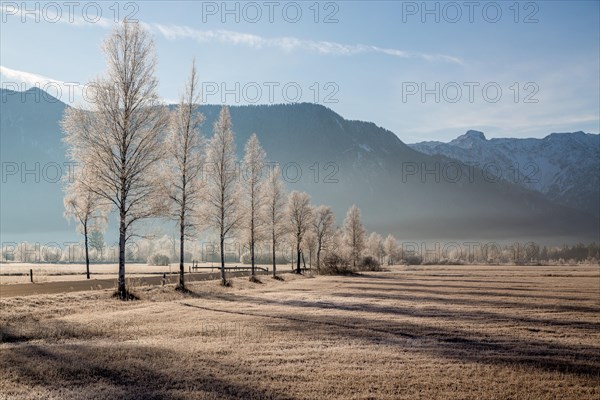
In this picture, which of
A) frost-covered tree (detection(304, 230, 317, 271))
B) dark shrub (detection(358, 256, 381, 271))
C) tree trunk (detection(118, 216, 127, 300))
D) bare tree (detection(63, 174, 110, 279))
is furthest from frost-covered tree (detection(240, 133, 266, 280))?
dark shrub (detection(358, 256, 381, 271))

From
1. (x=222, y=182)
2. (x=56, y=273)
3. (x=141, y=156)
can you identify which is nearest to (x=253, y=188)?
(x=222, y=182)

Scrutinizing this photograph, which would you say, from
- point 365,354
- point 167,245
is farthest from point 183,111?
point 167,245

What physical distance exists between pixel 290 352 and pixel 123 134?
21.7 metres

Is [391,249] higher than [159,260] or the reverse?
the reverse

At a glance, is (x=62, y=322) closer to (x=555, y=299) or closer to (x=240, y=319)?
(x=240, y=319)

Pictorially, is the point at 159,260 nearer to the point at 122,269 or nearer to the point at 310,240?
the point at 310,240

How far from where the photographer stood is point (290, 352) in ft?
45.1

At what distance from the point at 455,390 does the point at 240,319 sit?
1210 centimetres

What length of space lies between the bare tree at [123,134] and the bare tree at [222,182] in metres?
12.6

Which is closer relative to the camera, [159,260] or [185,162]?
[185,162]

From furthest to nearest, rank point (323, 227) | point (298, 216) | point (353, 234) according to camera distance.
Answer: point (353, 234), point (323, 227), point (298, 216)

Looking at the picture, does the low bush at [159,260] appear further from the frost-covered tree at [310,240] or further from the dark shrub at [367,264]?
the dark shrub at [367,264]

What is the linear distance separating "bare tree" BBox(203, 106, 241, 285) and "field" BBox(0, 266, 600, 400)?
19.3 metres

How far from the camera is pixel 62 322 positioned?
18344 mm
